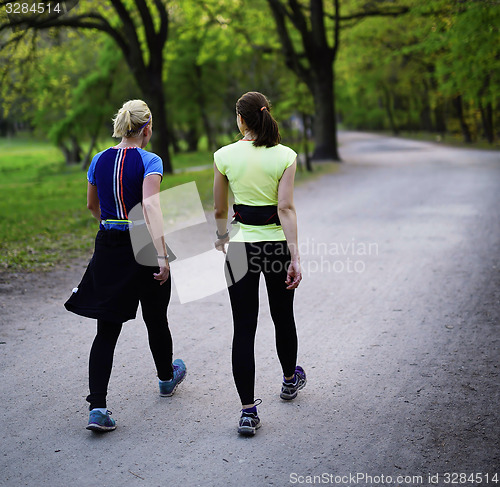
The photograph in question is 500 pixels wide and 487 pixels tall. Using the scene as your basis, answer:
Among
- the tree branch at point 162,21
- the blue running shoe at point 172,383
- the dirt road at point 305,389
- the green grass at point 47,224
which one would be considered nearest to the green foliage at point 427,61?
the green grass at point 47,224

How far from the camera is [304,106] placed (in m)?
24.9

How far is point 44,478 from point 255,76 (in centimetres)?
3848

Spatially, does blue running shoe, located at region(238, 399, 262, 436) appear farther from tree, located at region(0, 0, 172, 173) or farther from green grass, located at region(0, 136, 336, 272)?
tree, located at region(0, 0, 172, 173)

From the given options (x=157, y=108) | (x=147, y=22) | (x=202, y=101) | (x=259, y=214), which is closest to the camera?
(x=259, y=214)

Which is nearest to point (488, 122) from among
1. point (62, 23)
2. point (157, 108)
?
point (157, 108)

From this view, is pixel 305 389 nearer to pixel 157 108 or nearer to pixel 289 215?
pixel 289 215

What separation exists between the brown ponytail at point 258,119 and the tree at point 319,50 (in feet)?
69.8

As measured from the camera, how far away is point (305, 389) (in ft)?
14.8

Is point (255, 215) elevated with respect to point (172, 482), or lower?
elevated

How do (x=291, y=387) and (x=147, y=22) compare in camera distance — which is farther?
(x=147, y=22)

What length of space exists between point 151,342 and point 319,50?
22612 mm

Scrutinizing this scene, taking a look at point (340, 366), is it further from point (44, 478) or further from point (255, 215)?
point (44, 478)

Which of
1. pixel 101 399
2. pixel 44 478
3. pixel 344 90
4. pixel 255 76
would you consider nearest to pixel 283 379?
pixel 101 399

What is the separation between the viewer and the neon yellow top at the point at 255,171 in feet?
12.1
